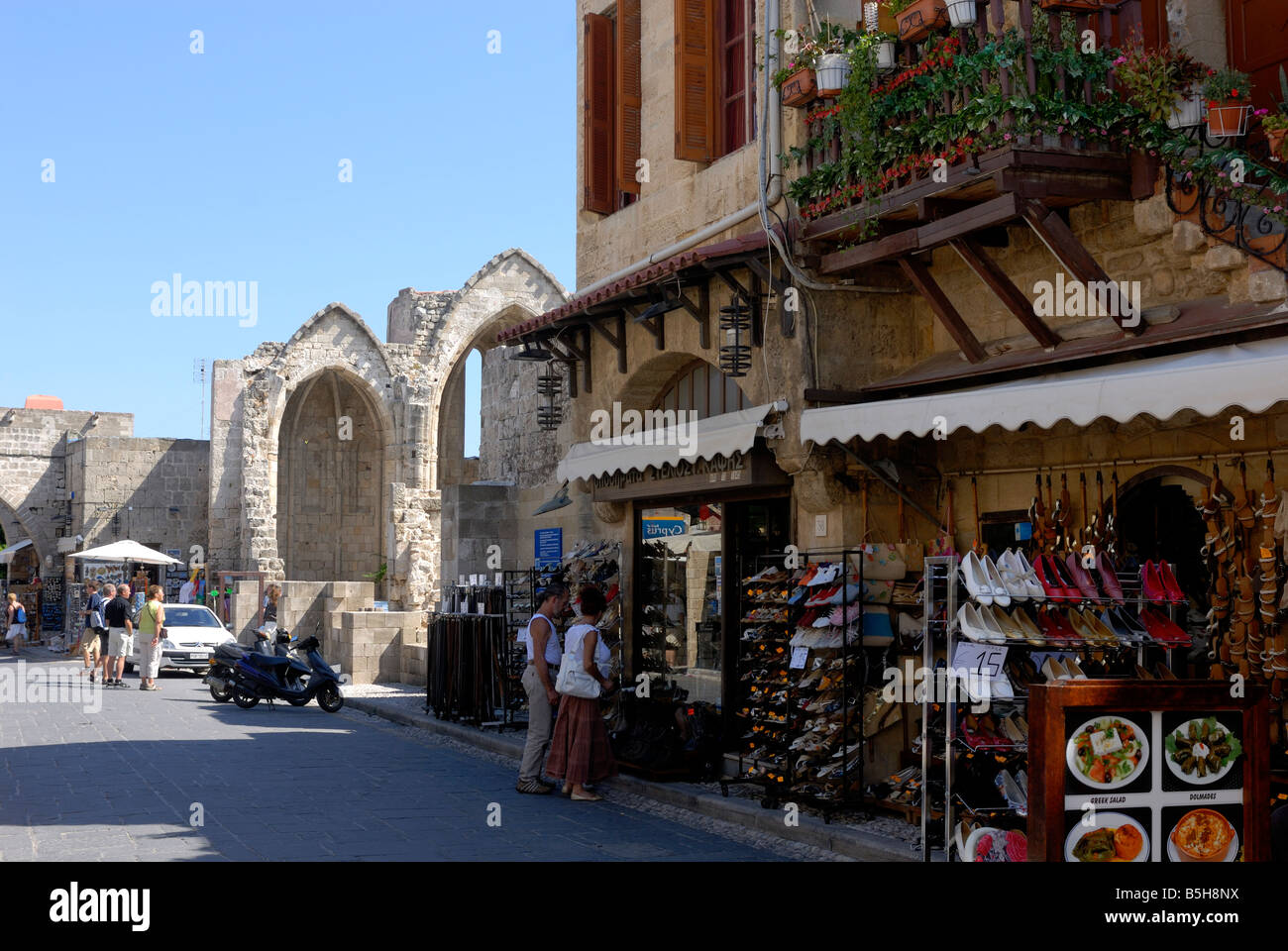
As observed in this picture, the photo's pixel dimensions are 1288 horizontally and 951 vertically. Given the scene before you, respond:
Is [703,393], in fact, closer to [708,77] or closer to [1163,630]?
[708,77]

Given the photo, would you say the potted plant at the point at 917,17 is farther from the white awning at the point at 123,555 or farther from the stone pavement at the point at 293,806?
the white awning at the point at 123,555

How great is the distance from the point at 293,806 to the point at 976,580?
508 cm

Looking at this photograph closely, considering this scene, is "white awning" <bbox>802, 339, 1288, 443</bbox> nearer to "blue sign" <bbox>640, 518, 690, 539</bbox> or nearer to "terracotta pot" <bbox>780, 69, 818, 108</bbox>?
"terracotta pot" <bbox>780, 69, 818, 108</bbox>

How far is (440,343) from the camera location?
34.2 metres

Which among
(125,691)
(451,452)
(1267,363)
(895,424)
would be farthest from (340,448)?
(1267,363)

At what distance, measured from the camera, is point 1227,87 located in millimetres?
7242

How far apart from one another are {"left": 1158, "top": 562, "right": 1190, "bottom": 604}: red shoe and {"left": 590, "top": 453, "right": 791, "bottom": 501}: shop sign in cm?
378

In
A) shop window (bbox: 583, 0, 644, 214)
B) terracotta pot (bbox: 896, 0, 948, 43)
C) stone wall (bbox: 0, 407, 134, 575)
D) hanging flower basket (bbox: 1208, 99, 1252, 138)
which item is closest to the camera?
hanging flower basket (bbox: 1208, 99, 1252, 138)

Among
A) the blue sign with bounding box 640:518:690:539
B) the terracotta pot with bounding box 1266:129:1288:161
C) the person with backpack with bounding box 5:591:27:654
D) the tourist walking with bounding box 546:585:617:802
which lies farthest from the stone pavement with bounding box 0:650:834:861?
the person with backpack with bounding box 5:591:27:654

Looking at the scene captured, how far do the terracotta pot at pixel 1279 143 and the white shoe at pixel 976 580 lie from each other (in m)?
2.59

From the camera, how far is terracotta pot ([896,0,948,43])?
8383mm

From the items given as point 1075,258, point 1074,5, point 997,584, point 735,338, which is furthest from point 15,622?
point 1074,5

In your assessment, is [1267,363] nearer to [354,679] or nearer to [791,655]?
[791,655]

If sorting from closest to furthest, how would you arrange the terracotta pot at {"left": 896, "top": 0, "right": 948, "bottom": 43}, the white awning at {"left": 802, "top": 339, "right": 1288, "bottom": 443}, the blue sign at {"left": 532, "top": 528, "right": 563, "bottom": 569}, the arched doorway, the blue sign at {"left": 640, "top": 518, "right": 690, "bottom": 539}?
the white awning at {"left": 802, "top": 339, "right": 1288, "bottom": 443}, the terracotta pot at {"left": 896, "top": 0, "right": 948, "bottom": 43}, the blue sign at {"left": 640, "top": 518, "right": 690, "bottom": 539}, the blue sign at {"left": 532, "top": 528, "right": 563, "bottom": 569}, the arched doorway
